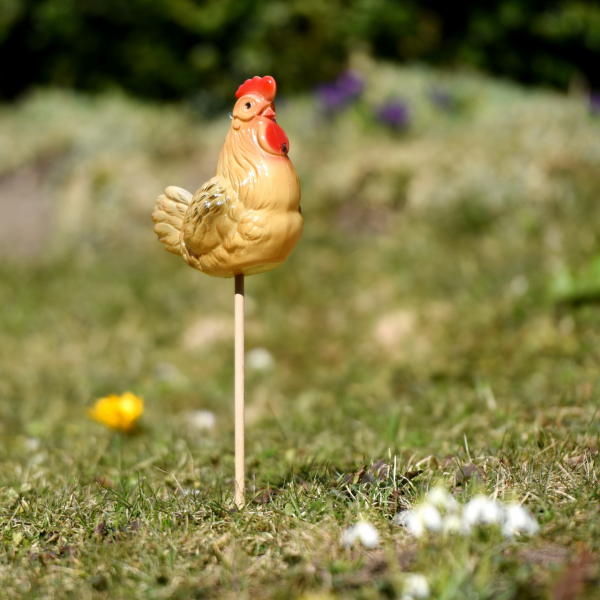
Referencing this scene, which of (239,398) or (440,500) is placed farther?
(239,398)

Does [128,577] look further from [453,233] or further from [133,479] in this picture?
[453,233]

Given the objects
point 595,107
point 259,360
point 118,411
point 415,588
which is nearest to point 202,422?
point 118,411

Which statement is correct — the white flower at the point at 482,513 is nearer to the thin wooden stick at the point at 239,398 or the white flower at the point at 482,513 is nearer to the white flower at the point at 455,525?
the white flower at the point at 455,525

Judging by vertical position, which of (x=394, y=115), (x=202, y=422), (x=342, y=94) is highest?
(x=342, y=94)

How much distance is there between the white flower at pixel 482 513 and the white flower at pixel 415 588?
23 cm

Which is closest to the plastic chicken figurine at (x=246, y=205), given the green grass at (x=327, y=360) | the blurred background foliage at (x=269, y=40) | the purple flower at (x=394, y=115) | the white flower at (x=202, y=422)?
the green grass at (x=327, y=360)

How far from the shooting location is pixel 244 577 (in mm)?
1483

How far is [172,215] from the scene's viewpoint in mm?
2039

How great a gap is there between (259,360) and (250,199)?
2253 mm

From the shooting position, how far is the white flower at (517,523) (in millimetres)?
1505

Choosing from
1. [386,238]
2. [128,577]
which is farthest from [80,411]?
[386,238]

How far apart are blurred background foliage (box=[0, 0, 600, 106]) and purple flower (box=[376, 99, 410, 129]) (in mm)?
2059

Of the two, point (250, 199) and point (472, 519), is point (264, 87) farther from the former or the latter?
point (472, 519)

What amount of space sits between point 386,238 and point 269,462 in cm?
312
